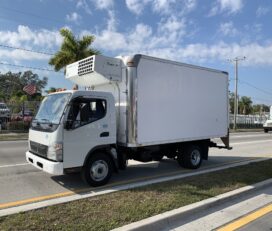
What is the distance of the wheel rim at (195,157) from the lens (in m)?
9.94

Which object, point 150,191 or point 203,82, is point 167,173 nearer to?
point 150,191

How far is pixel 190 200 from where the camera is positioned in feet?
20.1

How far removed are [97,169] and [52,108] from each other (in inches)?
67.6

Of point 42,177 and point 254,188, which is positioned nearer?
point 254,188

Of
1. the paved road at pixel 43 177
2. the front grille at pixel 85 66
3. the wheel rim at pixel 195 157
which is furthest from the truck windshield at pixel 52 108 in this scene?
the wheel rim at pixel 195 157

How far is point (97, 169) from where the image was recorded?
735 centimetres

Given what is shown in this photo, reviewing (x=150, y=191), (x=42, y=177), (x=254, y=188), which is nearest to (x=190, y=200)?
(x=150, y=191)

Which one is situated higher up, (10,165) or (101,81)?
(101,81)

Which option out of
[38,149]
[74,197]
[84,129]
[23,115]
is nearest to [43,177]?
[38,149]

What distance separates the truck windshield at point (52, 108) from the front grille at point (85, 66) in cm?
104

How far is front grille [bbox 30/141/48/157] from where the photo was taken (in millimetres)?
6988

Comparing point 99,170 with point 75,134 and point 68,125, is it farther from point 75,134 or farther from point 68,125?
point 68,125

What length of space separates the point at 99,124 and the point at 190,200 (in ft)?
8.59

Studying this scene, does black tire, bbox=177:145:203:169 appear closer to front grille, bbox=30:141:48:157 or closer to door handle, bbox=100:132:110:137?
door handle, bbox=100:132:110:137
